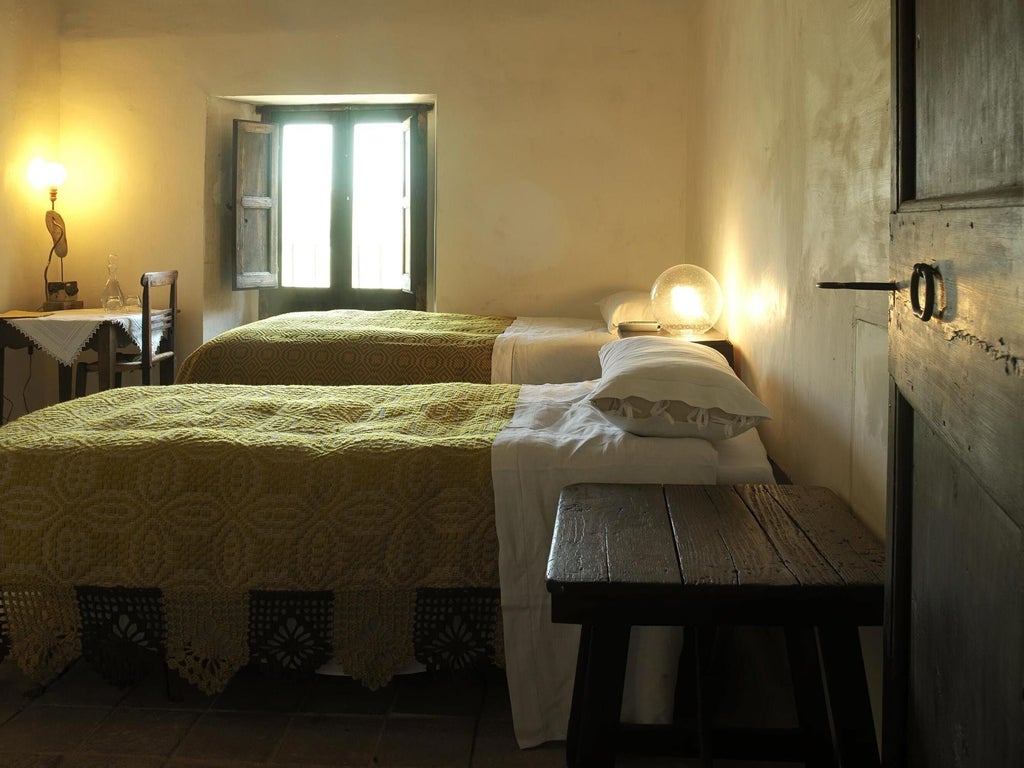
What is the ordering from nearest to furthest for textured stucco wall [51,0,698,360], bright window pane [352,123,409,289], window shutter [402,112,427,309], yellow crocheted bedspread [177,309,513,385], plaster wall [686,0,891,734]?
plaster wall [686,0,891,734]
yellow crocheted bedspread [177,309,513,385]
textured stucco wall [51,0,698,360]
window shutter [402,112,427,309]
bright window pane [352,123,409,289]

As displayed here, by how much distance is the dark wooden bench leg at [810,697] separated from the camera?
1.58 meters

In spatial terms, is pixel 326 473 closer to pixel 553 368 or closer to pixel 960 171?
pixel 960 171

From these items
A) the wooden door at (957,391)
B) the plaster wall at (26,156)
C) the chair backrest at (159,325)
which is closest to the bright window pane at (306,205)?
the chair backrest at (159,325)

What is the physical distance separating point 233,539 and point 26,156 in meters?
4.34

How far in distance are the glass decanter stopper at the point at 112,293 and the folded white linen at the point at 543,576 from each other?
3988 mm

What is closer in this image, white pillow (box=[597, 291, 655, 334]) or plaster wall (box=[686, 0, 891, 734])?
plaster wall (box=[686, 0, 891, 734])

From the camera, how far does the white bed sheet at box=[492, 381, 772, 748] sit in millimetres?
1985

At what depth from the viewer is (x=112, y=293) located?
548 centimetres

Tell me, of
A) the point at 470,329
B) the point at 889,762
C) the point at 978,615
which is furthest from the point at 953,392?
the point at 470,329

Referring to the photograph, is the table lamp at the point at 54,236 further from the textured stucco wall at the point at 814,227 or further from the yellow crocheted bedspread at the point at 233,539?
the textured stucco wall at the point at 814,227

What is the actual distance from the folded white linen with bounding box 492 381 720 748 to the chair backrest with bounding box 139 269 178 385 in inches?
132

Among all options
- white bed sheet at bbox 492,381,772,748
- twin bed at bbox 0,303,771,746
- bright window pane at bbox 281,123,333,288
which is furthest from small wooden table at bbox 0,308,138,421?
white bed sheet at bbox 492,381,772,748

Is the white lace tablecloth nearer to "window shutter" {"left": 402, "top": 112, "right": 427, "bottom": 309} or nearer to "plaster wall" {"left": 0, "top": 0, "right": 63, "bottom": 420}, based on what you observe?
"plaster wall" {"left": 0, "top": 0, "right": 63, "bottom": 420}

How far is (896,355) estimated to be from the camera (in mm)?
1136
